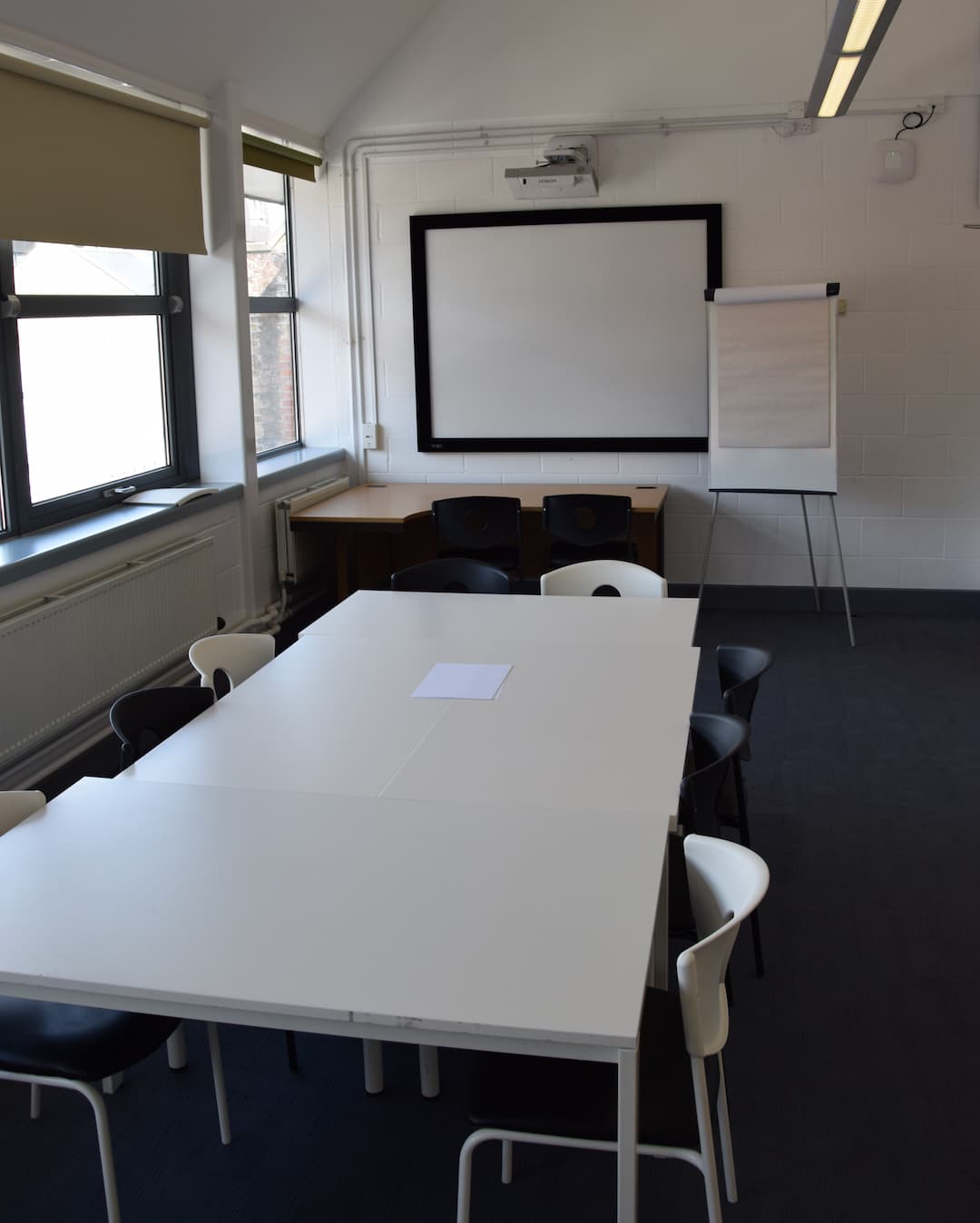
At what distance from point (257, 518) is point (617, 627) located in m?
2.80

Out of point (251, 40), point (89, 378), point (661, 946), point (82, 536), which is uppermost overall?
point (251, 40)

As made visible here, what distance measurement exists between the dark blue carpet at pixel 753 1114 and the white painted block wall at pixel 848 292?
10.3 feet

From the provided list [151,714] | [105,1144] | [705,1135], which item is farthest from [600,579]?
[105,1144]

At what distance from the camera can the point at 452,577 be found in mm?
4863

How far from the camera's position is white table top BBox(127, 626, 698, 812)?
8.81 ft

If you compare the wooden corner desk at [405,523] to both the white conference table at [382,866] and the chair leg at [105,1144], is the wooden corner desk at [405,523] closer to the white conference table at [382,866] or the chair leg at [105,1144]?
the white conference table at [382,866]

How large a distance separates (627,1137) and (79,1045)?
1038mm

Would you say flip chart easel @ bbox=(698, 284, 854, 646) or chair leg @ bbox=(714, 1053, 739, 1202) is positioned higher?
flip chart easel @ bbox=(698, 284, 854, 646)

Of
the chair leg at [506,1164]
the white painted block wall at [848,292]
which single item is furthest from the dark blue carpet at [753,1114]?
the white painted block wall at [848,292]

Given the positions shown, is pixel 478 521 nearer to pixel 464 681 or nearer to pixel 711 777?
pixel 464 681

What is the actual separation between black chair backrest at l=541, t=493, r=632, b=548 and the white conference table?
2589 mm

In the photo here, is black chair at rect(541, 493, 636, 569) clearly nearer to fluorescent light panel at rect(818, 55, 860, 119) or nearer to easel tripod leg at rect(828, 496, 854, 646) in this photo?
easel tripod leg at rect(828, 496, 854, 646)

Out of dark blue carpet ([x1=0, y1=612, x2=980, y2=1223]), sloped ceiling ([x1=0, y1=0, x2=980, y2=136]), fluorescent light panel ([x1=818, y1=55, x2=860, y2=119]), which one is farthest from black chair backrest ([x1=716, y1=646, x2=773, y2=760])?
sloped ceiling ([x1=0, y1=0, x2=980, y2=136])

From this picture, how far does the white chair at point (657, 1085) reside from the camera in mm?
1996
